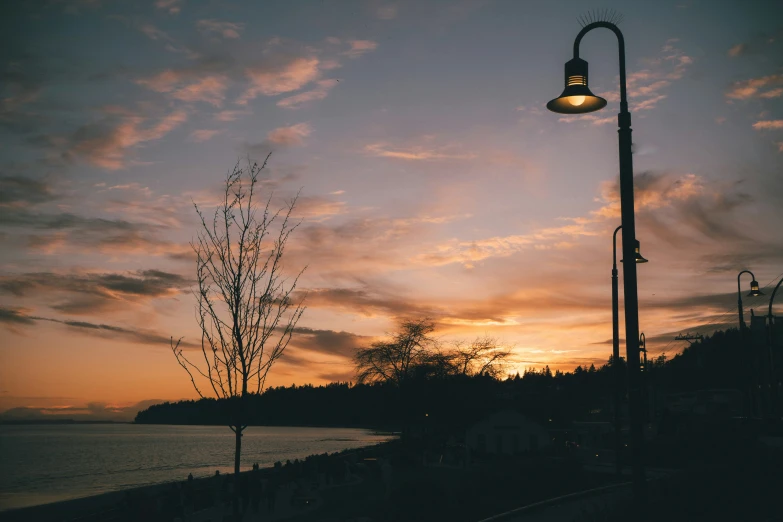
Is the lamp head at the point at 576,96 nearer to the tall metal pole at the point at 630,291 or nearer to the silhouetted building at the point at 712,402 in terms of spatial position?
the tall metal pole at the point at 630,291

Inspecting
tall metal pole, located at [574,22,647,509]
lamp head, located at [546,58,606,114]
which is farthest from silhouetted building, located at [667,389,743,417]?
lamp head, located at [546,58,606,114]

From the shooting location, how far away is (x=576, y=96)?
885 centimetres

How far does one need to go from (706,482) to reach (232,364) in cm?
1120

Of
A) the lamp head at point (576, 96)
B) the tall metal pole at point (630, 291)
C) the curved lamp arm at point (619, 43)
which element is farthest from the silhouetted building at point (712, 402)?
the lamp head at point (576, 96)

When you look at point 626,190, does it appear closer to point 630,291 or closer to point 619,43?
point 630,291

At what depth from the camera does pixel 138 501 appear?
24.3 m

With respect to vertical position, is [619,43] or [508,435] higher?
[619,43]

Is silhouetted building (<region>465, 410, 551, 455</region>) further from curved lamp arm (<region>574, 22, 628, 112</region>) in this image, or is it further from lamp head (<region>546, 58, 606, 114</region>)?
lamp head (<region>546, 58, 606, 114</region>)

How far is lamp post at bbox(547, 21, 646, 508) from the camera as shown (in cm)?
861

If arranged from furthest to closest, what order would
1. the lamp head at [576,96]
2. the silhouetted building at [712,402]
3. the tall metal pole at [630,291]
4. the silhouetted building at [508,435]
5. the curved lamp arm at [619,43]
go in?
1. the silhouetted building at [712,402]
2. the silhouetted building at [508,435]
3. the curved lamp arm at [619,43]
4. the lamp head at [576,96]
5. the tall metal pole at [630,291]

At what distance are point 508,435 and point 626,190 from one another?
53.7 m

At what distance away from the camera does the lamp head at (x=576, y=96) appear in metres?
8.84

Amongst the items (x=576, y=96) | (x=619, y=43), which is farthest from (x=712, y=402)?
(x=576, y=96)

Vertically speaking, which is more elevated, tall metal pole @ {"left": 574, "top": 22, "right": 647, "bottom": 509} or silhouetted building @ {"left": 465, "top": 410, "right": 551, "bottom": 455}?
tall metal pole @ {"left": 574, "top": 22, "right": 647, "bottom": 509}
